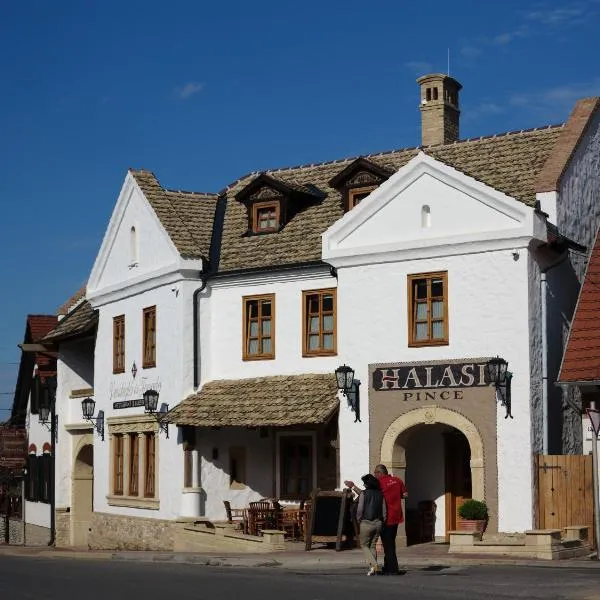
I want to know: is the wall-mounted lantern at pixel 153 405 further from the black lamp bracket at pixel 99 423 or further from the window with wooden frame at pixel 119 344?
the black lamp bracket at pixel 99 423

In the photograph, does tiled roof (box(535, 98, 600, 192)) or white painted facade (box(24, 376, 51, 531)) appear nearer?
tiled roof (box(535, 98, 600, 192))

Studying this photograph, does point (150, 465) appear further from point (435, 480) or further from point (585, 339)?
point (585, 339)

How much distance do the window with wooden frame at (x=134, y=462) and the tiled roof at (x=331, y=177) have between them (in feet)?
18.4

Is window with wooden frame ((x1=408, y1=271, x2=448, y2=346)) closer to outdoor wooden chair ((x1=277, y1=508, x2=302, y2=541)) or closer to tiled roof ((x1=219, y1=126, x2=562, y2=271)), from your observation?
tiled roof ((x1=219, y1=126, x2=562, y2=271))

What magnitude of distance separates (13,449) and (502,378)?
24505 mm

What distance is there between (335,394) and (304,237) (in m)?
4.35

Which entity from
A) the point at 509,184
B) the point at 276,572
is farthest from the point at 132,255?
the point at 276,572

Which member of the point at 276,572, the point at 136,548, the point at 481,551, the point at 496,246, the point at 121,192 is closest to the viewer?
the point at 276,572

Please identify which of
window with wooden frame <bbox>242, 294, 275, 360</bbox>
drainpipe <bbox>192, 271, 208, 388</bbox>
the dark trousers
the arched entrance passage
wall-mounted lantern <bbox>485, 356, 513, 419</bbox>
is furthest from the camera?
drainpipe <bbox>192, 271, 208, 388</bbox>

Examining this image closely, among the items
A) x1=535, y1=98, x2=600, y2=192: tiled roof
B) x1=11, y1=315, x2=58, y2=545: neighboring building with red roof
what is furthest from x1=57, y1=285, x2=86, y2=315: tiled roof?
x1=535, y1=98, x2=600, y2=192: tiled roof

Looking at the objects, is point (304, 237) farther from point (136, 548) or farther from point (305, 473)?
point (136, 548)

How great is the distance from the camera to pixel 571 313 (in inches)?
1009

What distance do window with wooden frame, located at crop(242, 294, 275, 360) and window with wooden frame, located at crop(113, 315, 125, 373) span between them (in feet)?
16.4

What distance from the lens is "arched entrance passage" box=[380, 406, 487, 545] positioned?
23531mm
